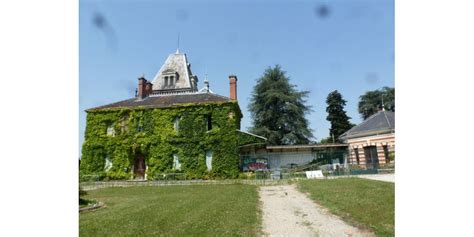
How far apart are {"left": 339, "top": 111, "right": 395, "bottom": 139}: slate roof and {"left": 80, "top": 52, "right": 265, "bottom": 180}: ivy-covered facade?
9.24 m

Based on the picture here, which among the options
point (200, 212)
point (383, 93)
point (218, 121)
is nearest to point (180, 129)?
point (218, 121)

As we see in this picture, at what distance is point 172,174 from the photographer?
2131 centimetres

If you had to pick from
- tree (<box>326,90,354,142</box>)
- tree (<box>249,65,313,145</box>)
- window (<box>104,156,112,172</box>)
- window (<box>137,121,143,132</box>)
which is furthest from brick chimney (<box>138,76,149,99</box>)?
tree (<box>326,90,354,142</box>)

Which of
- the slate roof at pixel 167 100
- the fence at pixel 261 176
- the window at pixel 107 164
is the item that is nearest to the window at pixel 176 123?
the slate roof at pixel 167 100

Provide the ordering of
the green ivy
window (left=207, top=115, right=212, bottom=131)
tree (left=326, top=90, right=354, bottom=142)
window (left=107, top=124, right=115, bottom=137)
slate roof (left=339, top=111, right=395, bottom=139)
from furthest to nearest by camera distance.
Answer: tree (left=326, top=90, right=354, bottom=142) < slate roof (left=339, top=111, right=395, bottom=139) < window (left=107, top=124, right=115, bottom=137) < window (left=207, top=115, right=212, bottom=131) < the green ivy

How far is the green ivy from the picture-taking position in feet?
70.8

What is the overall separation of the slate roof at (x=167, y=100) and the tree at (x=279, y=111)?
594 inches

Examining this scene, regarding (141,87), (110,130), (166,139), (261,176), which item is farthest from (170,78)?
(261,176)

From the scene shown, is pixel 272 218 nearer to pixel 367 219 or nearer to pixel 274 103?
pixel 367 219

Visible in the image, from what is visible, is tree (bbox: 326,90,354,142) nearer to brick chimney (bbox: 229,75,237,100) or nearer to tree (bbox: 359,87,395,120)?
tree (bbox: 359,87,395,120)

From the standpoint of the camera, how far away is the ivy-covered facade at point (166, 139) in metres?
21.7

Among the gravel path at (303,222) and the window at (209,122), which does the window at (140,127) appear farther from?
the gravel path at (303,222)

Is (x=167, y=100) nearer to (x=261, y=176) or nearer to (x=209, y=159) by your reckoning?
(x=209, y=159)
